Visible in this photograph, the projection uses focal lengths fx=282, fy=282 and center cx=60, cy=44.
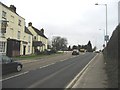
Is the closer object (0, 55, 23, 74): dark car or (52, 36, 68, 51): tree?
(0, 55, 23, 74): dark car

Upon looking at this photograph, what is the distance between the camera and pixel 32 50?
237 feet

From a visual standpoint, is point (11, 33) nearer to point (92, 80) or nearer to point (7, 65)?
point (7, 65)

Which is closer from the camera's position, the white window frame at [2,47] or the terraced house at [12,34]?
the white window frame at [2,47]

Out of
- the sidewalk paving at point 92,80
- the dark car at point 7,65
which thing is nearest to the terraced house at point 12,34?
the dark car at point 7,65

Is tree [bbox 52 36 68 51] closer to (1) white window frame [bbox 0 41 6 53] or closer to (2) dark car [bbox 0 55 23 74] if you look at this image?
(1) white window frame [bbox 0 41 6 53]

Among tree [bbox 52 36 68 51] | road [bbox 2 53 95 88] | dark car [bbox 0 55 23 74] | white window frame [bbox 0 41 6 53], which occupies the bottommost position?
road [bbox 2 53 95 88]

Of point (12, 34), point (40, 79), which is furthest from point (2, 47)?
point (40, 79)

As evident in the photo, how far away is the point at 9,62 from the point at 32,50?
173ft

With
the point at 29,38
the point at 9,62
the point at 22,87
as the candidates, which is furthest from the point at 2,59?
the point at 29,38

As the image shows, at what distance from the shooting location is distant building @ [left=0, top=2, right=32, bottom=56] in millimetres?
46556

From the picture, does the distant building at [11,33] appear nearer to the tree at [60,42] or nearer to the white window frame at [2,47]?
the white window frame at [2,47]

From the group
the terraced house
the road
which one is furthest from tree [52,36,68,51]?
the road

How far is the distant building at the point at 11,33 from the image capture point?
153ft

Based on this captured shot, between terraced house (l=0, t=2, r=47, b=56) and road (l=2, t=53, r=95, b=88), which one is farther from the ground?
terraced house (l=0, t=2, r=47, b=56)
